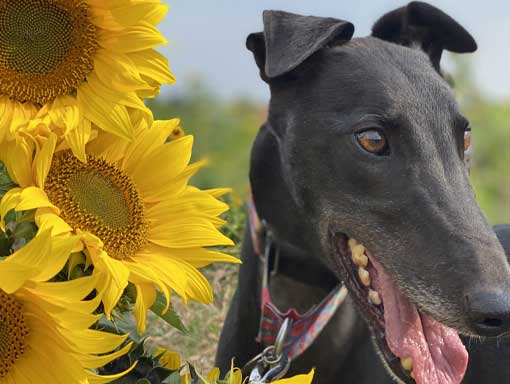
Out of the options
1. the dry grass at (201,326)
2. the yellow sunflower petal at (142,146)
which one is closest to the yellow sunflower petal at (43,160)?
the yellow sunflower petal at (142,146)

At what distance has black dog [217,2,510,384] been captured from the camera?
97.3 inches

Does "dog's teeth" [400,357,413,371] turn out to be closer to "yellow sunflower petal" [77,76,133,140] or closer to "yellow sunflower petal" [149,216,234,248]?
"yellow sunflower petal" [149,216,234,248]

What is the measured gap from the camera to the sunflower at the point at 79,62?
6.61 feet

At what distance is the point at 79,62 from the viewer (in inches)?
82.0

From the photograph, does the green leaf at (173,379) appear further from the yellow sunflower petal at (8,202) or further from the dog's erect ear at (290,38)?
the dog's erect ear at (290,38)

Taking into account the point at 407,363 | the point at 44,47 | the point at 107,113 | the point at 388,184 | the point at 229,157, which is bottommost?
the point at 229,157

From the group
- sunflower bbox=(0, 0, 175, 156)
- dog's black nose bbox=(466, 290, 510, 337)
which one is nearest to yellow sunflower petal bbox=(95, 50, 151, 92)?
sunflower bbox=(0, 0, 175, 156)

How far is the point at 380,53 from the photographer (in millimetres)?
2936

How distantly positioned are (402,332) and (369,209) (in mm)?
398

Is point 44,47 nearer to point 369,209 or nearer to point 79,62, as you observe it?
point 79,62

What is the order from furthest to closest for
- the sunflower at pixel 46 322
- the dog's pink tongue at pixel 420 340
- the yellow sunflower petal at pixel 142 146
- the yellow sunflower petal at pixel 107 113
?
1. the dog's pink tongue at pixel 420 340
2. the yellow sunflower petal at pixel 142 146
3. the yellow sunflower petal at pixel 107 113
4. the sunflower at pixel 46 322

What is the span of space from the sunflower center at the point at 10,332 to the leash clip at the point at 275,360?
115cm

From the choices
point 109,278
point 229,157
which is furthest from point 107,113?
point 229,157

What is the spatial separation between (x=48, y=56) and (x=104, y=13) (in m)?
0.17
